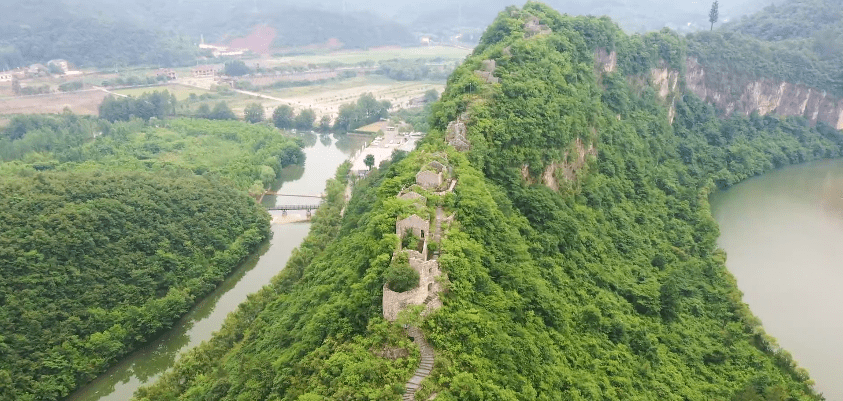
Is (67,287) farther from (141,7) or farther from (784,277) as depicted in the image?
(141,7)

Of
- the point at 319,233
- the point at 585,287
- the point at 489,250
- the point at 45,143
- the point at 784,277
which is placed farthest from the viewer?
the point at 45,143

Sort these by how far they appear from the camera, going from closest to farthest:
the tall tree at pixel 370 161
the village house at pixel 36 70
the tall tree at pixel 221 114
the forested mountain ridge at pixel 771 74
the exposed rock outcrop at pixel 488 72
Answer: the exposed rock outcrop at pixel 488 72, the tall tree at pixel 370 161, the forested mountain ridge at pixel 771 74, the tall tree at pixel 221 114, the village house at pixel 36 70

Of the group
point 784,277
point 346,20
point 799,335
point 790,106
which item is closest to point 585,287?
point 799,335

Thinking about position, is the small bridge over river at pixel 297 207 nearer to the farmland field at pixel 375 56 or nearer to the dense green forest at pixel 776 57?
the dense green forest at pixel 776 57

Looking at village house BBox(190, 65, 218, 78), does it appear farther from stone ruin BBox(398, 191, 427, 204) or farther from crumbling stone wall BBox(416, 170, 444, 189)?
stone ruin BBox(398, 191, 427, 204)

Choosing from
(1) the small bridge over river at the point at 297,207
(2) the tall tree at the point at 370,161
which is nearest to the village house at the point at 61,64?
(1) the small bridge over river at the point at 297,207
